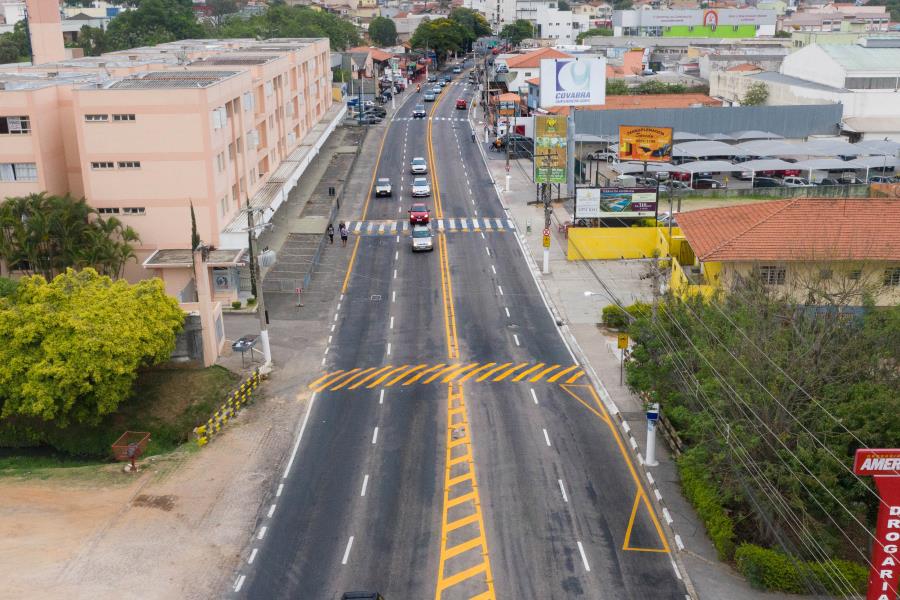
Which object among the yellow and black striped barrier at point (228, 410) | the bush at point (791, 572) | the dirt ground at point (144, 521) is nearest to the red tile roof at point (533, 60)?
the yellow and black striped barrier at point (228, 410)

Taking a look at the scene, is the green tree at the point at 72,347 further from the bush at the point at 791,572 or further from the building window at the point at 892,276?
the building window at the point at 892,276

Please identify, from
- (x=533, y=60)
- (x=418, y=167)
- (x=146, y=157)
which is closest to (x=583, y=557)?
(x=146, y=157)

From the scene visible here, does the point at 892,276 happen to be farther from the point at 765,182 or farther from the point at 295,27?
the point at 295,27

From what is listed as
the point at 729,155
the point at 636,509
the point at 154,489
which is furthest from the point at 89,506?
the point at 729,155

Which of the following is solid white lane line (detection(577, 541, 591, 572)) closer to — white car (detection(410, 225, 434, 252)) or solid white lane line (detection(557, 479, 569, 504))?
solid white lane line (detection(557, 479, 569, 504))

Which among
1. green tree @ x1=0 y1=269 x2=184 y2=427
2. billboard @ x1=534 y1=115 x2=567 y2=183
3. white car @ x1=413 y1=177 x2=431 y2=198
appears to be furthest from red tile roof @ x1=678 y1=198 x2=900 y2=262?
white car @ x1=413 y1=177 x2=431 y2=198

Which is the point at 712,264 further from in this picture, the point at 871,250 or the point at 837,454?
the point at 837,454
